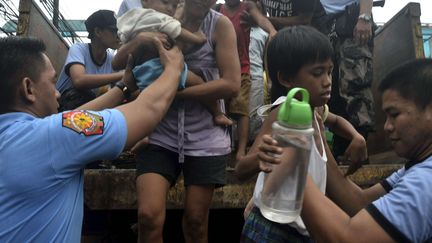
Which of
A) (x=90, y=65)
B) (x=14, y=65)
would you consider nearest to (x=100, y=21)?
(x=90, y=65)

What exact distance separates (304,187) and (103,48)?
2.79m

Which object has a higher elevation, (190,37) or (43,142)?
(190,37)

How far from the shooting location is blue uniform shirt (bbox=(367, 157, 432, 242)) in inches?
45.2

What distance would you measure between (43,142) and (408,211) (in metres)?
1.10

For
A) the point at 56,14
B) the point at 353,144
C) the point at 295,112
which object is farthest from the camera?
the point at 56,14

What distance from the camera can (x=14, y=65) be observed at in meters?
1.46

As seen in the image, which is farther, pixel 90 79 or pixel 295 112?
pixel 90 79

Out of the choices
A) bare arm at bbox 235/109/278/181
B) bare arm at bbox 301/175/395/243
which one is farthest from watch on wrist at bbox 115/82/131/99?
bare arm at bbox 301/175/395/243

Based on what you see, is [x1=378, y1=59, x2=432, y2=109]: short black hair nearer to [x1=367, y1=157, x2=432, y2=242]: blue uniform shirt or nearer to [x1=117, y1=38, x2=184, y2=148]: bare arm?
[x1=367, y1=157, x2=432, y2=242]: blue uniform shirt

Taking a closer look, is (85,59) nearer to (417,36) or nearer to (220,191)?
(220,191)

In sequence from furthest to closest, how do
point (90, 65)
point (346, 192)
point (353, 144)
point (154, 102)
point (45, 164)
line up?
point (90, 65) < point (353, 144) < point (346, 192) < point (154, 102) < point (45, 164)

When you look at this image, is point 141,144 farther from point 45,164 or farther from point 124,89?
point 45,164

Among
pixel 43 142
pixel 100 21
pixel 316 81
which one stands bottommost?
pixel 43 142

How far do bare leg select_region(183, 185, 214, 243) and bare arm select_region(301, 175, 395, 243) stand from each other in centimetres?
88
